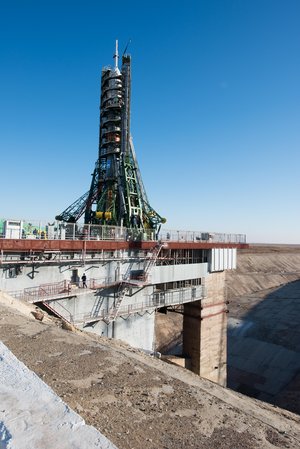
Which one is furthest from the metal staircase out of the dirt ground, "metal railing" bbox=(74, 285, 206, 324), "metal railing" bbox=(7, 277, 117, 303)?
the dirt ground

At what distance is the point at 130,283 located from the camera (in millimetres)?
21797

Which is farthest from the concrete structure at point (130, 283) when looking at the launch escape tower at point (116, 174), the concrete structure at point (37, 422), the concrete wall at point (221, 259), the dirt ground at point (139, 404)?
the concrete structure at point (37, 422)

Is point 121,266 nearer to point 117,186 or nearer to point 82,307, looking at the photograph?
point 82,307

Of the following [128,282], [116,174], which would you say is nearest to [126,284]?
[128,282]

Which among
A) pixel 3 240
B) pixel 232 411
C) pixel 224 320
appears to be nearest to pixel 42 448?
pixel 232 411

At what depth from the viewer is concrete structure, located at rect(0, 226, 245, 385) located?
17609 mm

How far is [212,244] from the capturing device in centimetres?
2833

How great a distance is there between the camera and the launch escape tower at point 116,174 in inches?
1229

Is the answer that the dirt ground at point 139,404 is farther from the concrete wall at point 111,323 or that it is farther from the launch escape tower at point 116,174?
the launch escape tower at point 116,174

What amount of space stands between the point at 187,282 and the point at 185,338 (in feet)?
19.3

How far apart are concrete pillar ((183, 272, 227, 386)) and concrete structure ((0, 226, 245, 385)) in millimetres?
87

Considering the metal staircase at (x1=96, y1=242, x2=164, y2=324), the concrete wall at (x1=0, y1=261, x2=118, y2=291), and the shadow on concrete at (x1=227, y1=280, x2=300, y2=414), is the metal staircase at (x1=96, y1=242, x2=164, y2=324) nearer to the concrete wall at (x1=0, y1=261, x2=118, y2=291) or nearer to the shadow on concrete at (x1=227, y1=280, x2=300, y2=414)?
the concrete wall at (x1=0, y1=261, x2=118, y2=291)

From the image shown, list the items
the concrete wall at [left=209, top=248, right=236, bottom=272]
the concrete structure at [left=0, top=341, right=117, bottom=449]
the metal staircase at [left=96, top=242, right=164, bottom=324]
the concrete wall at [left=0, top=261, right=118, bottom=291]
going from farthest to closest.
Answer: the concrete wall at [left=209, top=248, right=236, bottom=272] → the metal staircase at [left=96, top=242, right=164, bottom=324] → the concrete wall at [left=0, top=261, right=118, bottom=291] → the concrete structure at [left=0, top=341, right=117, bottom=449]

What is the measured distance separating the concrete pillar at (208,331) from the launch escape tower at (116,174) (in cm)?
849
